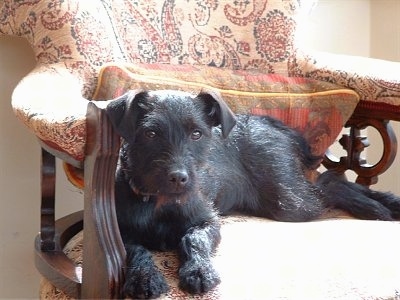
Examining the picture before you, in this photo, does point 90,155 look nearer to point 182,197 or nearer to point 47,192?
point 182,197

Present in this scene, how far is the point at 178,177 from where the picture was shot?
1185mm

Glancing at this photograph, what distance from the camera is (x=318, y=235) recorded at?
137 centimetres

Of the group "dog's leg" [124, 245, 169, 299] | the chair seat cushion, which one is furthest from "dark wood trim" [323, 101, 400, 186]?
"dog's leg" [124, 245, 169, 299]

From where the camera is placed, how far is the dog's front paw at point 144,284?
1094 millimetres

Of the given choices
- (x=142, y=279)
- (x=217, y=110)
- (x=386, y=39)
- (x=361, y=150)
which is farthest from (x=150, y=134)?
(x=386, y=39)

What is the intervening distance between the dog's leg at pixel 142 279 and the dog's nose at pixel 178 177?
0.15 metres

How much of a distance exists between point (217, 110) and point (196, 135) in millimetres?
70

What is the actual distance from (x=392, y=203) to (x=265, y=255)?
517 millimetres

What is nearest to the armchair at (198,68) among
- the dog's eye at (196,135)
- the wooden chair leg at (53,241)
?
the wooden chair leg at (53,241)

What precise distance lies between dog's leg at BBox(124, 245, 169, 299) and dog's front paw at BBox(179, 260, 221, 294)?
36mm

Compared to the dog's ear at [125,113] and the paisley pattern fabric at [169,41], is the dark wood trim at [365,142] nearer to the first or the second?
the paisley pattern fabric at [169,41]

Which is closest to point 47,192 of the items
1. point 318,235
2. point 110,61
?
point 110,61

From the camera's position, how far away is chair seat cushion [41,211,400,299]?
1.13 meters

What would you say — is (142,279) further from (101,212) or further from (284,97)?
(284,97)
